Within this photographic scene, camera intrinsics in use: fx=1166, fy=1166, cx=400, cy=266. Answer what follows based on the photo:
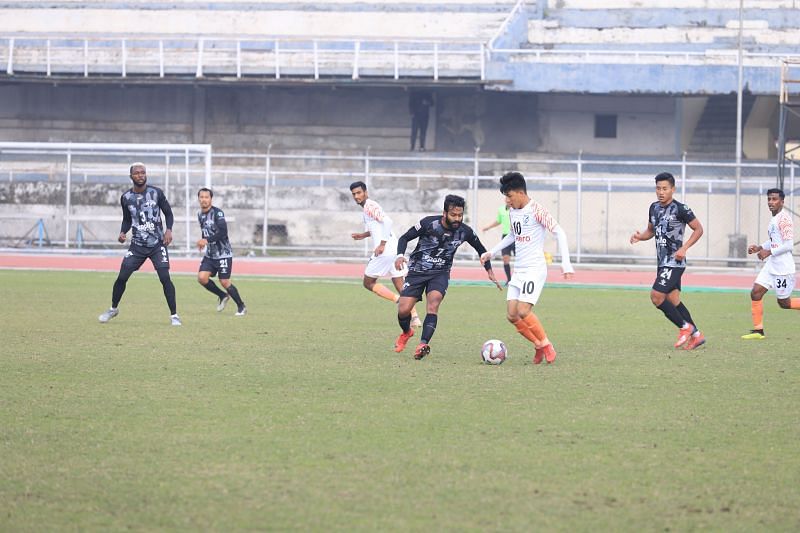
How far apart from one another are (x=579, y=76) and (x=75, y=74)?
1712 cm

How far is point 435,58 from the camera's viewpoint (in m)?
38.0

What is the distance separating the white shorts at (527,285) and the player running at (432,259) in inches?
14.0

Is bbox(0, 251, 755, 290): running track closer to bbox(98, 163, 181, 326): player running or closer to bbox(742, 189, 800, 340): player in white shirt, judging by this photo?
bbox(742, 189, 800, 340): player in white shirt

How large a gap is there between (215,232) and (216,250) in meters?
0.32

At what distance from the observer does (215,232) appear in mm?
16781

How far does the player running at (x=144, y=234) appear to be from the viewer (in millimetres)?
14703

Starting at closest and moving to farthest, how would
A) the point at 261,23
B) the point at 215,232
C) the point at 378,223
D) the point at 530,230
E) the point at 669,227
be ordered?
1. the point at 530,230
2. the point at 669,227
3. the point at 378,223
4. the point at 215,232
5. the point at 261,23

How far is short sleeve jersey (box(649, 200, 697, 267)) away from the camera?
1270cm

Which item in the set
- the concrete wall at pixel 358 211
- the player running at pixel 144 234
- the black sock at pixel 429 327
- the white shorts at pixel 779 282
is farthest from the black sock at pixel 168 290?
the concrete wall at pixel 358 211

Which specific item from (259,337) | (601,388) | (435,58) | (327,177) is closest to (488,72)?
(435,58)

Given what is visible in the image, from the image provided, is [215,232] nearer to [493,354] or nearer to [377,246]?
[377,246]

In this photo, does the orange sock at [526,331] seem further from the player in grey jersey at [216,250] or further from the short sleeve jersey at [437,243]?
the player in grey jersey at [216,250]

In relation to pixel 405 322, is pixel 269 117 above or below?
above

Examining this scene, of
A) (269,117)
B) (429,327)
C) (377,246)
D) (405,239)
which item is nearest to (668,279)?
(429,327)
